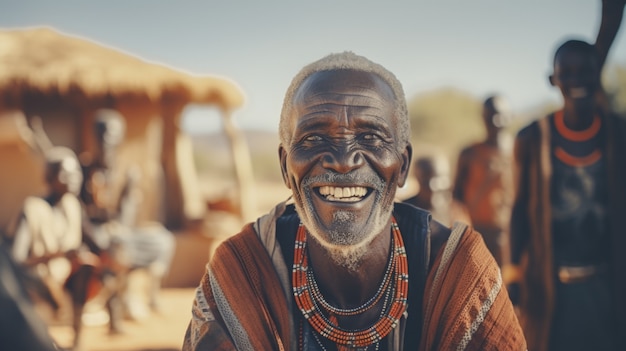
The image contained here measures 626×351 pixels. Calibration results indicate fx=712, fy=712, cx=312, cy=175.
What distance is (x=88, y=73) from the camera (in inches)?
438

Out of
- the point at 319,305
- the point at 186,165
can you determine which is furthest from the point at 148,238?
the point at 319,305

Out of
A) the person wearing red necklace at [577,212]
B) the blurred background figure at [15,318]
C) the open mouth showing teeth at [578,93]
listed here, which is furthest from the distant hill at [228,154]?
the blurred background figure at [15,318]

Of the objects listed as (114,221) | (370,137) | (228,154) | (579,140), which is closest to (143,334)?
(114,221)

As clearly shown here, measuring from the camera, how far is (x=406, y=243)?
2.66m

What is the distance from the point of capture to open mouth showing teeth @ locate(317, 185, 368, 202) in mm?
2424

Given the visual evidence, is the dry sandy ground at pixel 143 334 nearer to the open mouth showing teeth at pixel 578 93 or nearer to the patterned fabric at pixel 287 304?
the patterned fabric at pixel 287 304

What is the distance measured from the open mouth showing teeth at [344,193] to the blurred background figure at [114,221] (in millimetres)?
4657

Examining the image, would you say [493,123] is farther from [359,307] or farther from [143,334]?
[359,307]

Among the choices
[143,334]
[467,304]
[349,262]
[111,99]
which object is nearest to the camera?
[467,304]

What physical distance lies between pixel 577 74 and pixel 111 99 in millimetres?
9003

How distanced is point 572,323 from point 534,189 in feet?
2.69

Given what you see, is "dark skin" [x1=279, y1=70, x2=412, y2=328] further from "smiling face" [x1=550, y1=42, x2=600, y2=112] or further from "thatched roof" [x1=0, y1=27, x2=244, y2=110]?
"thatched roof" [x1=0, y1=27, x2=244, y2=110]

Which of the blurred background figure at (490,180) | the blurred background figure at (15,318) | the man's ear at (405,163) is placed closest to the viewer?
the blurred background figure at (15,318)

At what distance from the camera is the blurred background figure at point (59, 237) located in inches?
236
